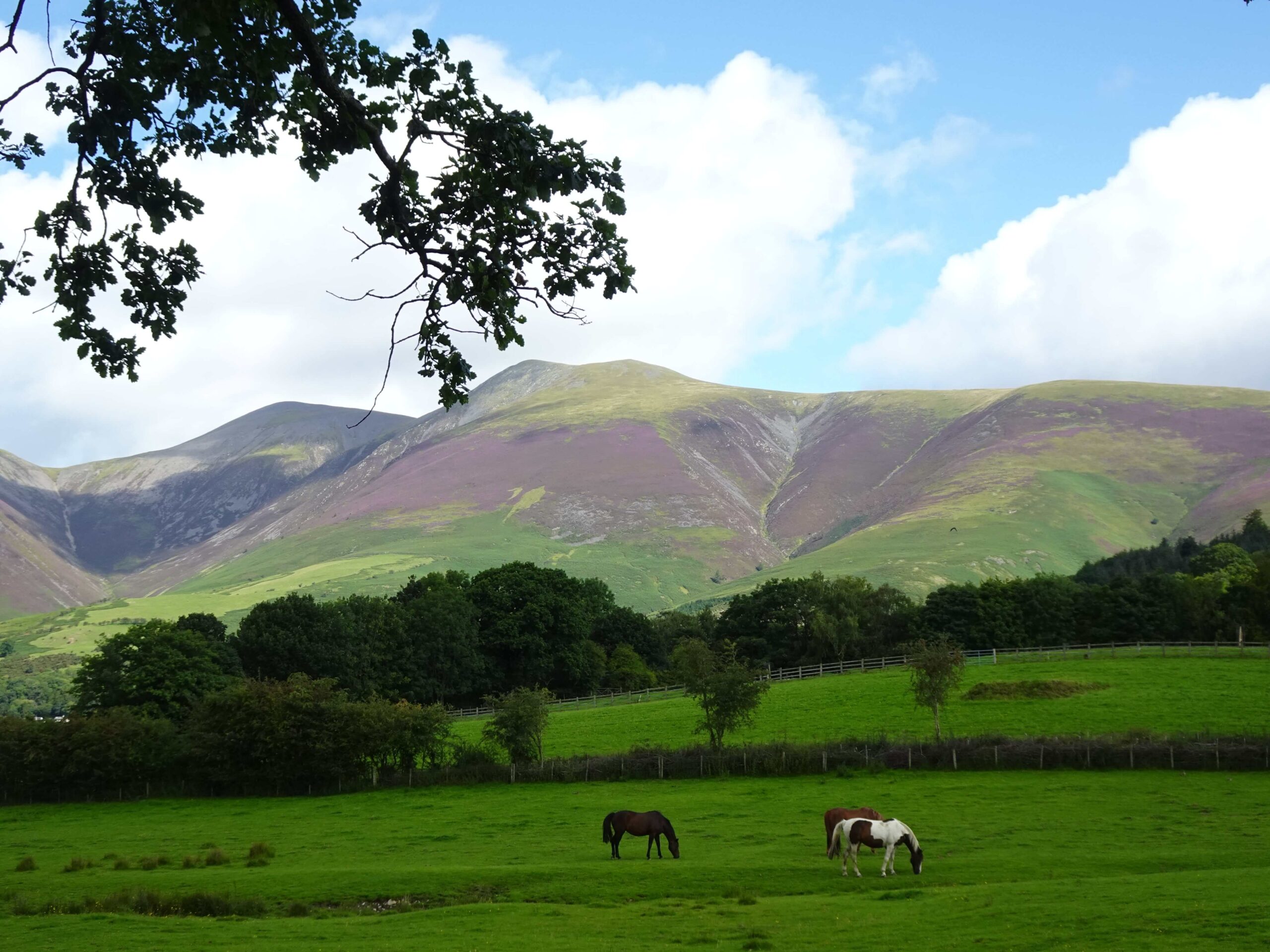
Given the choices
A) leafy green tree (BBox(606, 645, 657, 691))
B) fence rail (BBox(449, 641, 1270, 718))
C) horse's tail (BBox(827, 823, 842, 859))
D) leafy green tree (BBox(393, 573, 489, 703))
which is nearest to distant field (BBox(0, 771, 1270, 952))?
horse's tail (BBox(827, 823, 842, 859))

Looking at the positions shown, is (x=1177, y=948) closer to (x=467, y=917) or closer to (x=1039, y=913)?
(x=1039, y=913)

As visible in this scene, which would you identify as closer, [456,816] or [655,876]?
[655,876]

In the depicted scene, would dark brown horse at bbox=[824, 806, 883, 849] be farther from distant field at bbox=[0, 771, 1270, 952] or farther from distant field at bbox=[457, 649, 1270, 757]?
distant field at bbox=[457, 649, 1270, 757]

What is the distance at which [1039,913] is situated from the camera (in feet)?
58.6

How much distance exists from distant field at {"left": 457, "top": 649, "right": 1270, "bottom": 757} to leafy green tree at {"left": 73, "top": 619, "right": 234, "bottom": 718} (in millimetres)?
18717

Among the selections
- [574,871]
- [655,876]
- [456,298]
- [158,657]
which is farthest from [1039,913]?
[158,657]

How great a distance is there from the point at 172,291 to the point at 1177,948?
51.5 ft

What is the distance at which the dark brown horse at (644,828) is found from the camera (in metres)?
29.5

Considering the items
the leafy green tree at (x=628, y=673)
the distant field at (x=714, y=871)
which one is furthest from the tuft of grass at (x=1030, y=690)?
the leafy green tree at (x=628, y=673)

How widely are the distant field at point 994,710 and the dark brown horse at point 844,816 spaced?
2883cm

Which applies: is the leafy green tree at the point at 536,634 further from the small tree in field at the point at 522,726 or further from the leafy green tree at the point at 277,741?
the small tree in field at the point at 522,726

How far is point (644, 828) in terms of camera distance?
29.6 m

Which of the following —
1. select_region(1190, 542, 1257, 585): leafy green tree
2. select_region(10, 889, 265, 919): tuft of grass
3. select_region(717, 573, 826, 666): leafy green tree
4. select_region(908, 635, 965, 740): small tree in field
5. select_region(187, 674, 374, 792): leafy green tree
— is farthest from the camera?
select_region(1190, 542, 1257, 585): leafy green tree

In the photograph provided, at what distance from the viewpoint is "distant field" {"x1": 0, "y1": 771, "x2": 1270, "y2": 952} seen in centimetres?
1789
